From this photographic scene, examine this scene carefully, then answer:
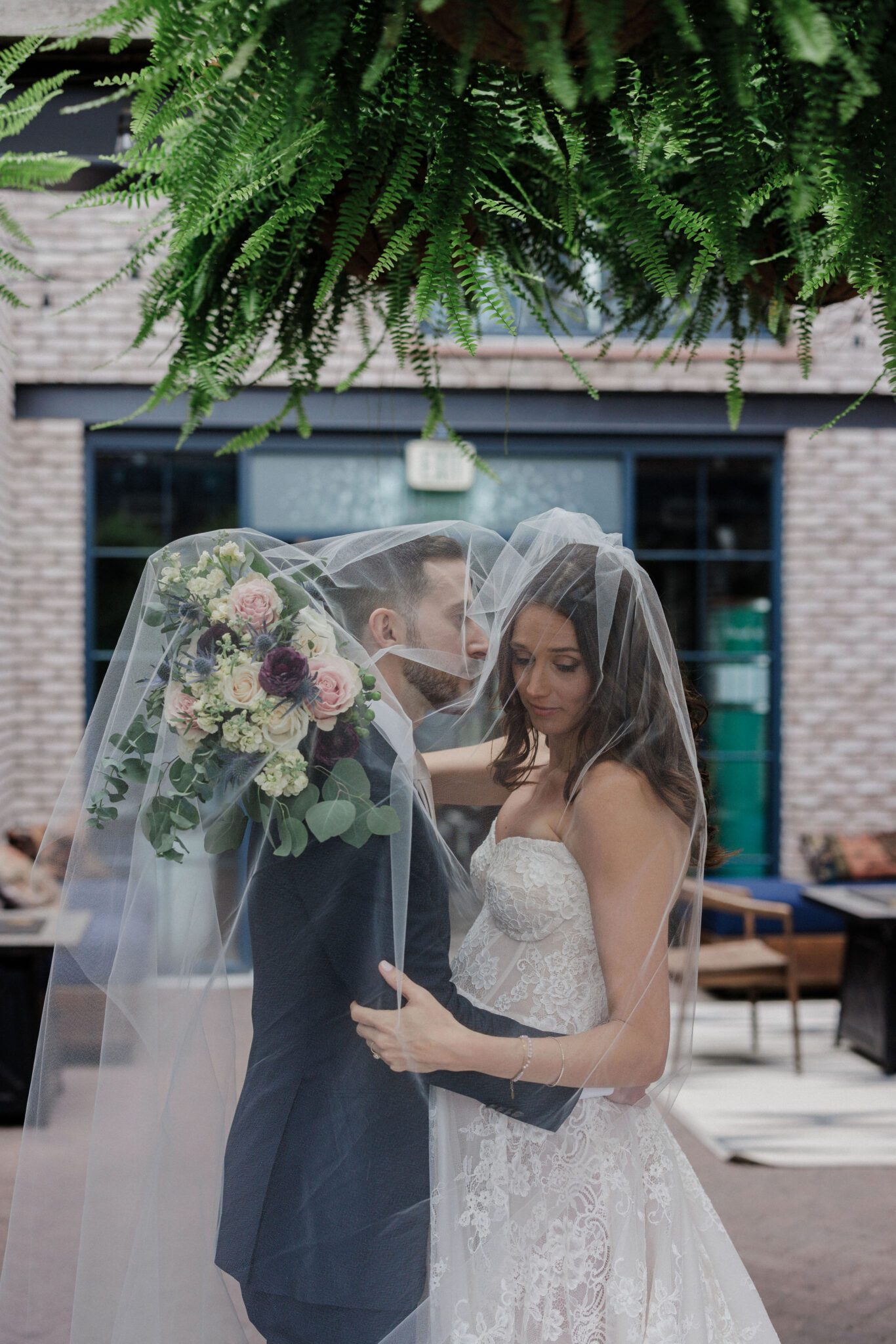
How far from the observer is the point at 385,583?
1771 millimetres

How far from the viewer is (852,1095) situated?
204 inches

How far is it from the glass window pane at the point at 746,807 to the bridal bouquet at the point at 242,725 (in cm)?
619

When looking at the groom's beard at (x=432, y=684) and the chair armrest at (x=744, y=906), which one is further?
the chair armrest at (x=744, y=906)

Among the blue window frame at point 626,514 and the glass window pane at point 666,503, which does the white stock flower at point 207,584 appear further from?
the glass window pane at point 666,503

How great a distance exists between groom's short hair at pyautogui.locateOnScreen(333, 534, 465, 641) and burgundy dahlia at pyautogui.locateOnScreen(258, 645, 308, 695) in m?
0.17

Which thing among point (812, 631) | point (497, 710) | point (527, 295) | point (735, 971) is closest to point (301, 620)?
point (497, 710)

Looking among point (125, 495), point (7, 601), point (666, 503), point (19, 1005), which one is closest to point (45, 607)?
point (7, 601)

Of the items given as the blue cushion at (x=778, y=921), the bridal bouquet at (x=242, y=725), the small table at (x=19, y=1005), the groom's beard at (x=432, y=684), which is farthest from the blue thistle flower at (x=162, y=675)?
the blue cushion at (x=778, y=921)

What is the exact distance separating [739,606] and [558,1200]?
6.19 m

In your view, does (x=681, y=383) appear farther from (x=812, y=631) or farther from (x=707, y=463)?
(x=812, y=631)

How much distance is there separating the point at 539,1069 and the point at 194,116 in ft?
4.50

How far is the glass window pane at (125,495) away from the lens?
7125mm

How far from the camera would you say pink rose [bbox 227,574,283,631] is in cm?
161

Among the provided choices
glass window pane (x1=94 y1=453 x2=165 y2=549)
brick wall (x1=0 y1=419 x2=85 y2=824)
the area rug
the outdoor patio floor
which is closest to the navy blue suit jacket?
the outdoor patio floor
